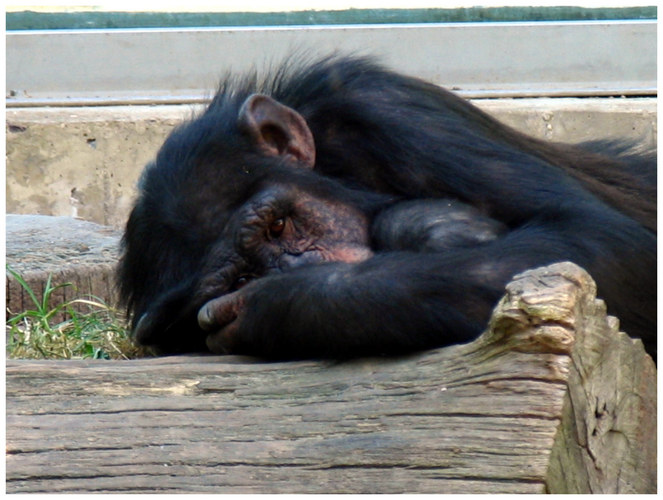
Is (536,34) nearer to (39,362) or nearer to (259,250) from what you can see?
(259,250)

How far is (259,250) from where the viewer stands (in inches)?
148

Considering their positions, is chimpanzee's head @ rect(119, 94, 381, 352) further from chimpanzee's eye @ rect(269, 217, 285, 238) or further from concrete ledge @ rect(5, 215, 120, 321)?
concrete ledge @ rect(5, 215, 120, 321)

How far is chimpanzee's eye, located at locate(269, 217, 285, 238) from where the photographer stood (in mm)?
3781

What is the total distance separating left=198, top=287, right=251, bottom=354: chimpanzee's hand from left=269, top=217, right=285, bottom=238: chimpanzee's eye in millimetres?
337

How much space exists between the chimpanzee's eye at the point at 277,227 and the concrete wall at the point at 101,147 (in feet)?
10.6

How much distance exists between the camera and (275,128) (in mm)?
4008

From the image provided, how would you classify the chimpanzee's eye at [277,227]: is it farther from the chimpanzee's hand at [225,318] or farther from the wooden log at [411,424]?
the wooden log at [411,424]

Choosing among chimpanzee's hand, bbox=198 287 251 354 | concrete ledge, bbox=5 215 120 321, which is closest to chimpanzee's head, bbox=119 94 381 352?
chimpanzee's hand, bbox=198 287 251 354

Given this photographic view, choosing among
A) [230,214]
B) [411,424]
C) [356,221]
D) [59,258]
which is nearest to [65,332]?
[59,258]

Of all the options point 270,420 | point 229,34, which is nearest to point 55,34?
point 229,34

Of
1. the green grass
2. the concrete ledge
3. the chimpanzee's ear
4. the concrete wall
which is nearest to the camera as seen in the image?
the chimpanzee's ear

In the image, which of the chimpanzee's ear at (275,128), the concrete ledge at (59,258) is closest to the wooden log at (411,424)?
the chimpanzee's ear at (275,128)

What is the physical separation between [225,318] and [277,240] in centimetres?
41

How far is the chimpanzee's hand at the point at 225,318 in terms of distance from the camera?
347cm
